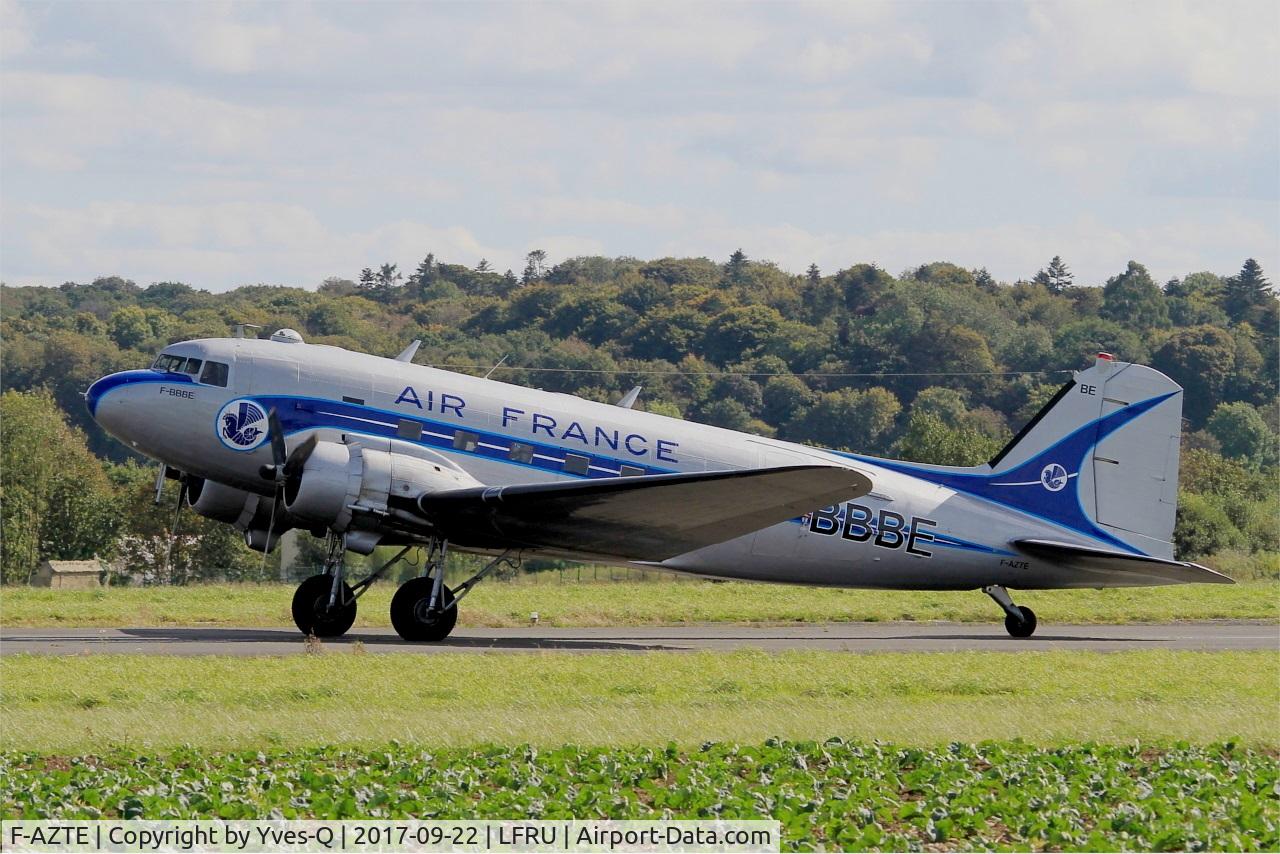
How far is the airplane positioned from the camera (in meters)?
20.8

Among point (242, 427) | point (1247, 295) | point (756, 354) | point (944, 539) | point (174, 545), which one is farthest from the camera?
point (1247, 295)

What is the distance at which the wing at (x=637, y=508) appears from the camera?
2019 centimetres

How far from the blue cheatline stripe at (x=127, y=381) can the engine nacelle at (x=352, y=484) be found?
2470 mm

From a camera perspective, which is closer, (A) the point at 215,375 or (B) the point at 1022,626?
(A) the point at 215,375

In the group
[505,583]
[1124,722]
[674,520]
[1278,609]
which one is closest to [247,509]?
[674,520]

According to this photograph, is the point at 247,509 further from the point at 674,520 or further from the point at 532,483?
the point at 674,520

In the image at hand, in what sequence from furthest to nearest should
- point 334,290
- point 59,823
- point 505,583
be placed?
point 334,290
point 505,583
point 59,823

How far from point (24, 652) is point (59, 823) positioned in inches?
427

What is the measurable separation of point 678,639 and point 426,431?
548 cm

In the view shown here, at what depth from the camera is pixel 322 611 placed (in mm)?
21781

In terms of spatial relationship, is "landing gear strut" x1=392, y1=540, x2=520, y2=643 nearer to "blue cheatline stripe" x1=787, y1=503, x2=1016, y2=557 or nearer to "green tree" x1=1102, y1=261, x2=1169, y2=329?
"blue cheatline stripe" x1=787, y1=503, x2=1016, y2=557

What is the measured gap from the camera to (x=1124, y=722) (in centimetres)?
1522

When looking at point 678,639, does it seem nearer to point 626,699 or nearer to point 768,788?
point 626,699

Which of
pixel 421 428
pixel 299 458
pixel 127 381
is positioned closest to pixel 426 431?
pixel 421 428
